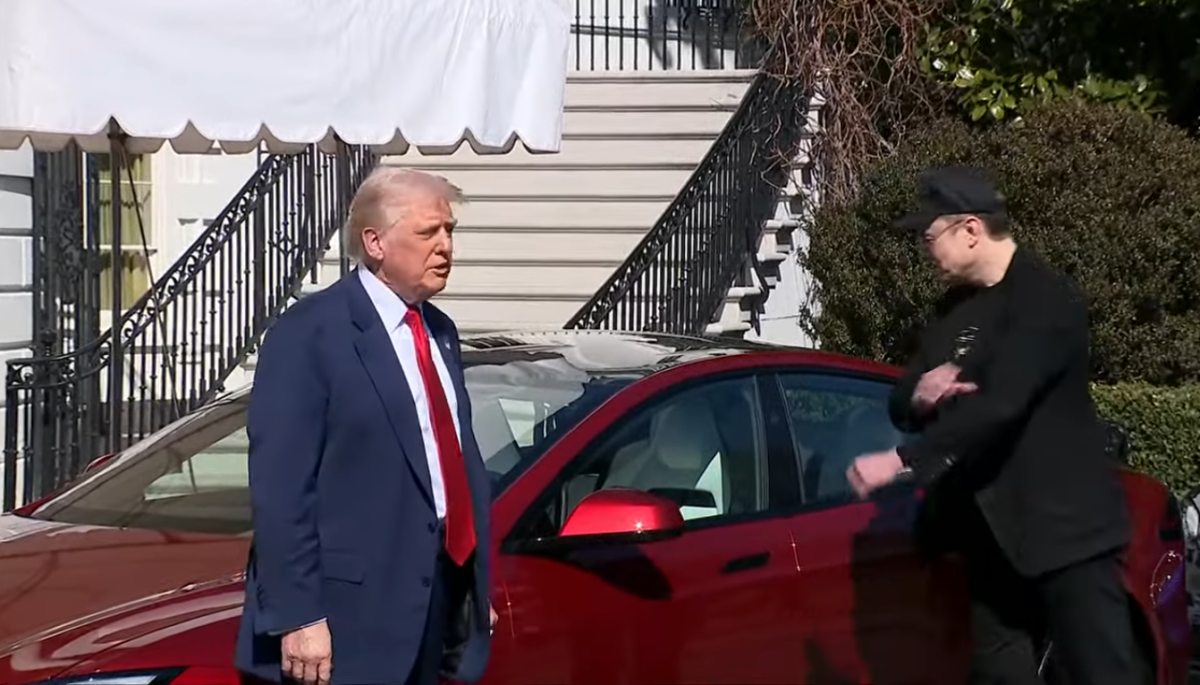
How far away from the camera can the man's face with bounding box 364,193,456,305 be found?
12.7 ft

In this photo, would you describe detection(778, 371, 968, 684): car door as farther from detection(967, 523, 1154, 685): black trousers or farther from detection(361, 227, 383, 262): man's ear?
detection(361, 227, 383, 262): man's ear

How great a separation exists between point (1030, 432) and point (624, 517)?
1100mm

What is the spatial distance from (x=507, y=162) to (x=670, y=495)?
7831 mm

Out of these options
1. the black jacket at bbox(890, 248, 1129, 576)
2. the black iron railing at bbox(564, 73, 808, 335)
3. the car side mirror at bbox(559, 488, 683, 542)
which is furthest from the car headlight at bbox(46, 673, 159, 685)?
the black iron railing at bbox(564, 73, 808, 335)

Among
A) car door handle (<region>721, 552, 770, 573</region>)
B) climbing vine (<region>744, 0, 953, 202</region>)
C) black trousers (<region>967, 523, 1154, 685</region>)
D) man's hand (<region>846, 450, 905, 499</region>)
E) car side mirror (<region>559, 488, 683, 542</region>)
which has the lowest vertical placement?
black trousers (<region>967, 523, 1154, 685</region>)

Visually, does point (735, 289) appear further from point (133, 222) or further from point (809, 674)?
point (809, 674)

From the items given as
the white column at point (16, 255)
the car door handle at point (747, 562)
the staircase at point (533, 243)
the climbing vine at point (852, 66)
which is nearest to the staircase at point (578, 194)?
the staircase at point (533, 243)

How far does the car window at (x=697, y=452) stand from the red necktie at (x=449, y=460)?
1032 mm

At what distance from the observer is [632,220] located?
40.1ft

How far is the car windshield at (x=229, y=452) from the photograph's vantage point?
15.9ft

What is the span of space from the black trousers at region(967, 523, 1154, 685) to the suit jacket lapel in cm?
178

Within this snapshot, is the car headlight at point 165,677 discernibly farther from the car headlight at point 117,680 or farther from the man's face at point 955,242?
the man's face at point 955,242

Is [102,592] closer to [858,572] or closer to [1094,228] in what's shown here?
[858,572]

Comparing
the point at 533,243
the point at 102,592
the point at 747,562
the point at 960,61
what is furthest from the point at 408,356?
the point at 960,61
